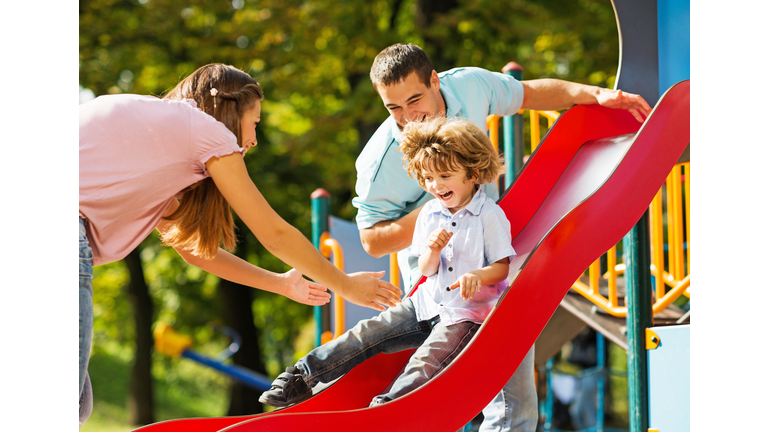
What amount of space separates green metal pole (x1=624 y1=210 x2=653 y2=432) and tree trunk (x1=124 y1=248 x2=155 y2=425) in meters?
8.18

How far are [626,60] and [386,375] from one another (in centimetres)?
188

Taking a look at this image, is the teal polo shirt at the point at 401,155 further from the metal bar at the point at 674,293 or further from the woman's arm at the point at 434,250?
the metal bar at the point at 674,293

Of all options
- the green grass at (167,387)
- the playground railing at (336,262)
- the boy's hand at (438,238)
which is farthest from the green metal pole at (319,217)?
the green grass at (167,387)

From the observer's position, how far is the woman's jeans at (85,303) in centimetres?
178

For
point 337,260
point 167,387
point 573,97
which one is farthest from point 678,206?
point 167,387

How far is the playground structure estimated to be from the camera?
6.82 ft

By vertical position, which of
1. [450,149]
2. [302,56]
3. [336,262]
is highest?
[302,56]

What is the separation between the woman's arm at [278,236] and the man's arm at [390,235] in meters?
0.44

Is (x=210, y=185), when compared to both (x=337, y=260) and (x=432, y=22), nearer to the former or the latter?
(x=337, y=260)

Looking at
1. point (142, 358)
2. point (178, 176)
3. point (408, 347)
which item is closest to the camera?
point (178, 176)

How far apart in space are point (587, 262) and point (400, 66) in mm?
1041

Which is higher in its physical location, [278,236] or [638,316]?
[278,236]

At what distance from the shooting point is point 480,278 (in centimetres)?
216

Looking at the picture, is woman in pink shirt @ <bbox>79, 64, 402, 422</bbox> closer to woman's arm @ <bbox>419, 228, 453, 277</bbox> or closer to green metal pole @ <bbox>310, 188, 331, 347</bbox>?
woman's arm @ <bbox>419, 228, 453, 277</bbox>
